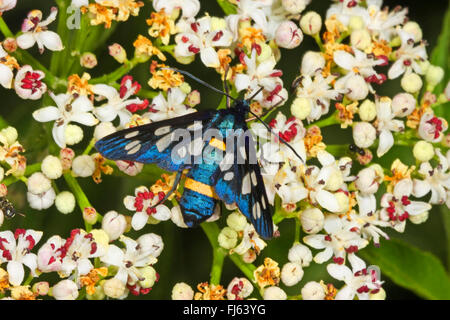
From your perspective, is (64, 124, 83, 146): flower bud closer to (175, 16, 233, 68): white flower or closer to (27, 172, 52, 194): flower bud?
(27, 172, 52, 194): flower bud

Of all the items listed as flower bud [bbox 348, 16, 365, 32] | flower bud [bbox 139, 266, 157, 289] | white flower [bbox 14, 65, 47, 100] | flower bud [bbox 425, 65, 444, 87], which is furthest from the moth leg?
flower bud [bbox 425, 65, 444, 87]

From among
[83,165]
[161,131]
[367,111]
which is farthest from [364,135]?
[83,165]

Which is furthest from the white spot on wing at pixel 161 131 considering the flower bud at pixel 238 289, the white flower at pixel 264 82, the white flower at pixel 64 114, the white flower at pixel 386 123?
the white flower at pixel 386 123

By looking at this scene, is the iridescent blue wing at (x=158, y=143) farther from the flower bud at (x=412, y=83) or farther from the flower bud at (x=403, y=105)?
the flower bud at (x=412, y=83)

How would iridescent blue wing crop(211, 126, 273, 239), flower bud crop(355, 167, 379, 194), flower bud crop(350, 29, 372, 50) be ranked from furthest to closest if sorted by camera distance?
flower bud crop(350, 29, 372, 50), flower bud crop(355, 167, 379, 194), iridescent blue wing crop(211, 126, 273, 239)

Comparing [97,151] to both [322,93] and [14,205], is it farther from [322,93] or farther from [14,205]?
[322,93]

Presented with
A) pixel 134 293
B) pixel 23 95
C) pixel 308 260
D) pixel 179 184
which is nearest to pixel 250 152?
pixel 179 184

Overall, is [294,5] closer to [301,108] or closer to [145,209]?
[301,108]
